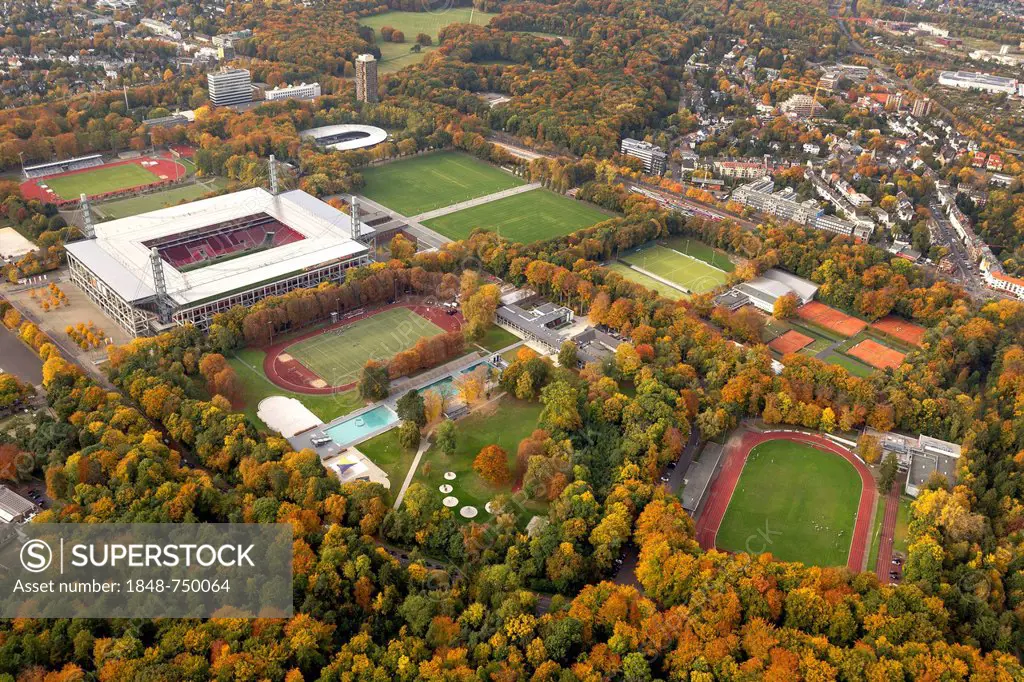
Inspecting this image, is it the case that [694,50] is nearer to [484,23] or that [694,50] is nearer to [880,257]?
[484,23]

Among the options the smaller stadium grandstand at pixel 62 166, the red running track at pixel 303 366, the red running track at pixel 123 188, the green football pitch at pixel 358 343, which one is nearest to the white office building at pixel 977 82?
the red running track at pixel 303 366

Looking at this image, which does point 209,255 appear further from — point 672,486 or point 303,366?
point 672,486

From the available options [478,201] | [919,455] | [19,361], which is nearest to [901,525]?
[919,455]

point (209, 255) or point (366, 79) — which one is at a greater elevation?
point (366, 79)

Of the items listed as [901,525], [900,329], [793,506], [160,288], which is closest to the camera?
[901,525]

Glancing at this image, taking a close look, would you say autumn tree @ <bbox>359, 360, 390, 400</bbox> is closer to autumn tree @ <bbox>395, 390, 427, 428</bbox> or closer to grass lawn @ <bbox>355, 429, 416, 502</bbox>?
autumn tree @ <bbox>395, 390, 427, 428</bbox>

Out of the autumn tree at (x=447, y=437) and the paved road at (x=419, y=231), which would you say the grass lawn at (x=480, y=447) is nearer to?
the autumn tree at (x=447, y=437)
